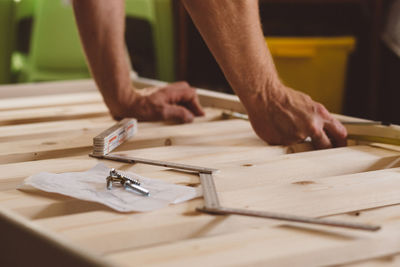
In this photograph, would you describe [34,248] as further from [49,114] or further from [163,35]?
[163,35]

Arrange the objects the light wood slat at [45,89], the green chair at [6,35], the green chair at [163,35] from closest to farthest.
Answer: the light wood slat at [45,89] → the green chair at [6,35] → the green chair at [163,35]

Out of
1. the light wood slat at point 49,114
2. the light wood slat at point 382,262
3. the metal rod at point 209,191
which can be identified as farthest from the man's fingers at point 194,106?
the light wood slat at point 382,262

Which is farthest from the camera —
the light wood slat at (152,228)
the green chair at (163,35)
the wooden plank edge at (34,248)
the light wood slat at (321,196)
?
the green chair at (163,35)

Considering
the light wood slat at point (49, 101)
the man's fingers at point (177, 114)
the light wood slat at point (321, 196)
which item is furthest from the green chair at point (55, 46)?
the light wood slat at point (321, 196)

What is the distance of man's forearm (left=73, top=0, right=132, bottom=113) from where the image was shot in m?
1.31

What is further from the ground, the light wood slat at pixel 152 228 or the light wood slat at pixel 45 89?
the light wood slat at pixel 45 89

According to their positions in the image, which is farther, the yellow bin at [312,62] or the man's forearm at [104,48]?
the yellow bin at [312,62]

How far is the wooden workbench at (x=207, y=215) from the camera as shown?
0.56 metres

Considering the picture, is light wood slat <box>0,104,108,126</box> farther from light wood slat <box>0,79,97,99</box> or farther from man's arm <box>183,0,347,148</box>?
man's arm <box>183,0,347,148</box>

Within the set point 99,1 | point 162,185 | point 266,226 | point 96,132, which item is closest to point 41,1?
point 99,1

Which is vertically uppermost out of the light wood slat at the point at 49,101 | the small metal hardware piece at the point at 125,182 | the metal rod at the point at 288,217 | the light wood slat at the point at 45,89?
the light wood slat at the point at 45,89

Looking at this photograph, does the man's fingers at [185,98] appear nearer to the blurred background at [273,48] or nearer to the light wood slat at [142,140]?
the light wood slat at [142,140]

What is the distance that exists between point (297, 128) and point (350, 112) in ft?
6.77

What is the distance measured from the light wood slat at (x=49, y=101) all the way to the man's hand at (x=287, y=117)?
2.39ft
